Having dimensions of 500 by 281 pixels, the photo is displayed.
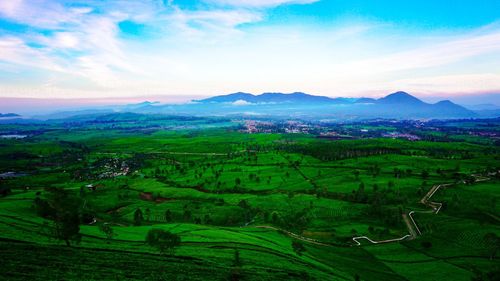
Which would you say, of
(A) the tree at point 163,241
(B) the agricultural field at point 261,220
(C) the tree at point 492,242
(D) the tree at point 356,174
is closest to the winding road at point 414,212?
(B) the agricultural field at point 261,220

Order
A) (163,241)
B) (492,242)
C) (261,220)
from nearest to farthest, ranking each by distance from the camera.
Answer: (163,241), (492,242), (261,220)

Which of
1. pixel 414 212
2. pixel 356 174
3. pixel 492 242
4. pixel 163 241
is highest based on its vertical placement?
pixel 163 241

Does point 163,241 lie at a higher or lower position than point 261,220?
higher

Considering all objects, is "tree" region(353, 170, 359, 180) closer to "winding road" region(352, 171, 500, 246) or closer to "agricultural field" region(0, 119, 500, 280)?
"agricultural field" region(0, 119, 500, 280)

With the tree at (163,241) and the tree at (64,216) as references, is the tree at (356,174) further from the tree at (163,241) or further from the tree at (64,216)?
the tree at (64,216)

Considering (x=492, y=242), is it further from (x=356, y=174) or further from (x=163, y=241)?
(x=163, y=241)

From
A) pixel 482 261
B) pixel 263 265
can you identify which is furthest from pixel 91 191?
pixel 482 261

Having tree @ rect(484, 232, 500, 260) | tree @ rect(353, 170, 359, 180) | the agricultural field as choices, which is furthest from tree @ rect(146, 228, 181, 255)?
tree @ rect(353, 170, 359, 180)

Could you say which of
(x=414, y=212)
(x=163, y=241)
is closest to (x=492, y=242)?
(x=414, y=212)
